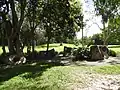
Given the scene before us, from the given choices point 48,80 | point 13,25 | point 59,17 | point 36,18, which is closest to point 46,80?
point 48,80

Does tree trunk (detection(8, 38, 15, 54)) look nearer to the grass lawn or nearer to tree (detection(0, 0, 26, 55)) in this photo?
tree (detection(0, 0, 26, 55))

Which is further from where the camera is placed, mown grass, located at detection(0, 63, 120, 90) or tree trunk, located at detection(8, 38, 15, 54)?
tree trunk, located at detection(8, 38, 15, 54)

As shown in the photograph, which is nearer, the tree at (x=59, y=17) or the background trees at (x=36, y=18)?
the background trees at (x=36, y=18)

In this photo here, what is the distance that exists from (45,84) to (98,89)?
2.68m

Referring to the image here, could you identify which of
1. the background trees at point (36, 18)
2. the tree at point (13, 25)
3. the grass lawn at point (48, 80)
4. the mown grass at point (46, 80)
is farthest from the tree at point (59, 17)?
the mown grass at point (46, 80)

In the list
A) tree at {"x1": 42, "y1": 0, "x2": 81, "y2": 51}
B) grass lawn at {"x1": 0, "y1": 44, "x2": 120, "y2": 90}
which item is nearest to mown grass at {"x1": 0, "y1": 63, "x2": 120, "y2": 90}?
grass lawn at {"x1": 0, "y1": 44, "x2": 120, "y2": 90}

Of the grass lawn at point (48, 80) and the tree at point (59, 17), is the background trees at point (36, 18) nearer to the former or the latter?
the tree at point (59, 17)

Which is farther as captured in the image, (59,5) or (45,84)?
(59,5)

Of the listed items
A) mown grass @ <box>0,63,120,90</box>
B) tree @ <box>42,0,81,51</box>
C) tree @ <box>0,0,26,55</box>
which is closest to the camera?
mown grass @ <box>0,63,120,90</box>

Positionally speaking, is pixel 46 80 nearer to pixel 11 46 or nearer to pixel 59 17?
pixel 11 46

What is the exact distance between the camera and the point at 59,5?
81.3ft

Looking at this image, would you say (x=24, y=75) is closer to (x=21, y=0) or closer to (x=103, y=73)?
(x=103, y=73)

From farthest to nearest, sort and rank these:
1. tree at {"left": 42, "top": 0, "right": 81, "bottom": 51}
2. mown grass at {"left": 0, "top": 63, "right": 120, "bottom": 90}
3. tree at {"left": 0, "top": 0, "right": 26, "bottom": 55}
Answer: tree at {"left": 42, "top": 0, "right": 81, "bottom": 51}, tree at {"left": 0, "top": 0, "right": 26, "bottom": 55}, mown grass at {"left": 0, "top": 63, "right": 120, "bottom": 90}

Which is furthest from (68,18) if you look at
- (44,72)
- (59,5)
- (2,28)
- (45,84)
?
(45,84)
